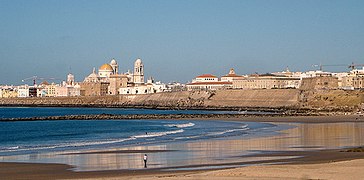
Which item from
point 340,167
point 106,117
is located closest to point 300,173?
point 340,167

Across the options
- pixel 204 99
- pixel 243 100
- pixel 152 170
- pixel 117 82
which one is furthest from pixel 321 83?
pixel 152 170

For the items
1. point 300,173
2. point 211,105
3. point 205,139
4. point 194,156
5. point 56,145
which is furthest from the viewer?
point 211,105

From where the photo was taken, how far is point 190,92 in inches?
6280

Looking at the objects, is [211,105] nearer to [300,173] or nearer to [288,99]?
[288,99]

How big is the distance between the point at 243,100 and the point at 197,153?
10593 cm

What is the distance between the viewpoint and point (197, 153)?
31453 mm

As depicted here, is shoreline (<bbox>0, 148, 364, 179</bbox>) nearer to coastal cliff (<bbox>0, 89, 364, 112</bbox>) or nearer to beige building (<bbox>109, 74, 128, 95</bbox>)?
coastal cliff (<bbox>0, 89, 364, 112</bbox>)

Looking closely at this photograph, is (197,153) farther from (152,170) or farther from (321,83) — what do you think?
(321,83)

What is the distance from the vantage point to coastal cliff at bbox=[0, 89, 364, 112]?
107 meters

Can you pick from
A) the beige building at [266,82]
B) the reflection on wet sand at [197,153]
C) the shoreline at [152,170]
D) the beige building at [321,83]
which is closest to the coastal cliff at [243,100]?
the beige building at [321,83]

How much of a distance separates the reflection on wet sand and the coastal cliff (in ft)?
188

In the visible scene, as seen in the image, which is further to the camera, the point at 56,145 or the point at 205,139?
the point at 205,139

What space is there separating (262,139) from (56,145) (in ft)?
43.3

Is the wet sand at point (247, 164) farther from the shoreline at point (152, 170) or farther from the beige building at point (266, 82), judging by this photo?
the beige building at point (266, 82)
